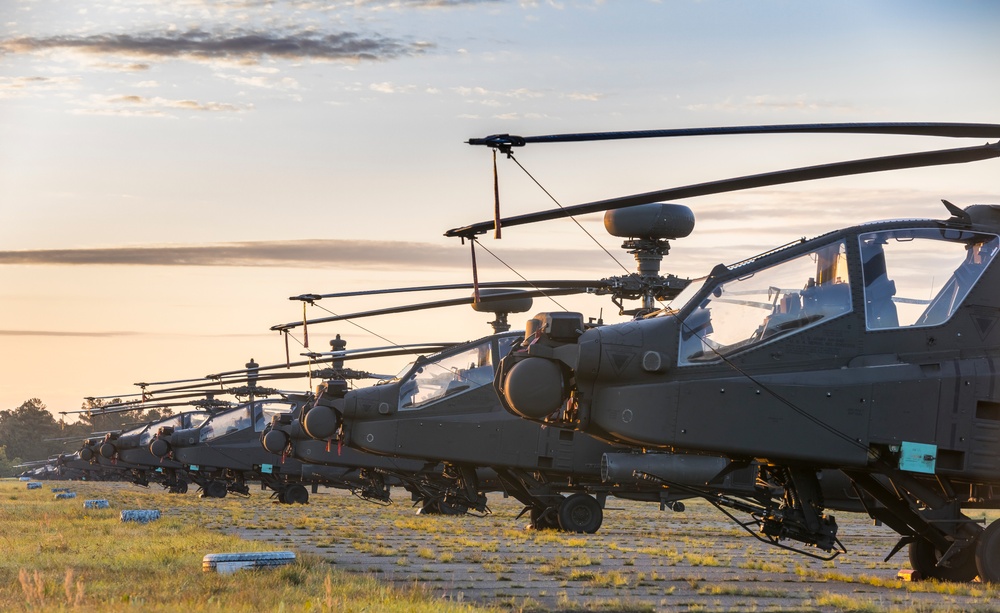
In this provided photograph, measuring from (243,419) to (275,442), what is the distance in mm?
8391

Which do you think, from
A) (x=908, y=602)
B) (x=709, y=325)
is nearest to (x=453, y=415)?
(x=709, y=325)

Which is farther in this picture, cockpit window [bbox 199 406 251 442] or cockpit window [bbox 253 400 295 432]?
cockpit window [bbox 199 406 251 442]

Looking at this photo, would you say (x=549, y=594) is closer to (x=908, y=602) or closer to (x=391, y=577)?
(x=391, y=577)

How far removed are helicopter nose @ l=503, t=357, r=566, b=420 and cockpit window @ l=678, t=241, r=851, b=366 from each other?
145cm

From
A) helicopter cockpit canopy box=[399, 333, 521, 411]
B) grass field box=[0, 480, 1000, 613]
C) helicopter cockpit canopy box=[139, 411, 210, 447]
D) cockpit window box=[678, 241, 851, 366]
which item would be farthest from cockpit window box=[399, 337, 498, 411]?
helicopter cockpit canopy box=[139, 411, 210, 447]

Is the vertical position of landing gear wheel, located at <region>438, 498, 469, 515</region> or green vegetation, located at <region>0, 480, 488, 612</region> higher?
green vegetation, located at <region>0, 480, 488, 612</region>

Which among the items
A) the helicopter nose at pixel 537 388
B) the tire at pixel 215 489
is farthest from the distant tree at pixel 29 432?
the helicopter nose at pixel 537 388

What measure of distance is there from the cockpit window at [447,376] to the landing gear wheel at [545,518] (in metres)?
2.75

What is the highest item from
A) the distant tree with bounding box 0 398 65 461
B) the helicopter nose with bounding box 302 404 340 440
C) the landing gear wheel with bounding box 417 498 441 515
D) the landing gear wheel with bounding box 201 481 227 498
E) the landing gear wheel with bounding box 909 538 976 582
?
the helicopter nose with bounding box 302 404 340 440

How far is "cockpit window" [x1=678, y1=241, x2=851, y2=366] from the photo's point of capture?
13414 millimetres

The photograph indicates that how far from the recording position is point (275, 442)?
35469mm

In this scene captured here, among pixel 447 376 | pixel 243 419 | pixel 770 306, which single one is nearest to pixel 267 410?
pixel 243 419

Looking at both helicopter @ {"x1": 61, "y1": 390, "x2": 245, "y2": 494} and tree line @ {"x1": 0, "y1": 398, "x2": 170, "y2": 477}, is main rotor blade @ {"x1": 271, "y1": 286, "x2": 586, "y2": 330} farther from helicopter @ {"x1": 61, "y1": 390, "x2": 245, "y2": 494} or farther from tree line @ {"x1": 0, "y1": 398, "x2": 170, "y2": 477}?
tree line @ {"x1": 0, "y1": 398, "x2": 170, "y2": 477}

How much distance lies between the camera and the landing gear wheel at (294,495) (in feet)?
135
